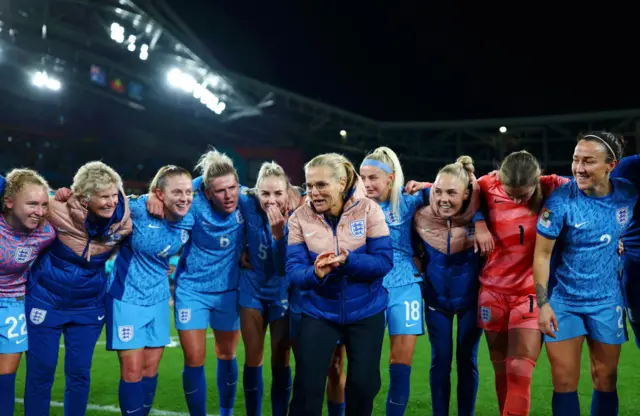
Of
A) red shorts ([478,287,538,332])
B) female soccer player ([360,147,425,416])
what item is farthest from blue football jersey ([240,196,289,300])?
red shorts ([478,287,538,332])

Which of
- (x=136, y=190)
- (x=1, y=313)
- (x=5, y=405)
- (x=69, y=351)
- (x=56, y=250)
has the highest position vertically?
(x=136, y=190)

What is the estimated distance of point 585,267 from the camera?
3.85 m

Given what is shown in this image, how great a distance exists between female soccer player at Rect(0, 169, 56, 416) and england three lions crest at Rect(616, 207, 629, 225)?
3.60 meters

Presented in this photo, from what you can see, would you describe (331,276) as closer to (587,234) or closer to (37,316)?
(587,234)

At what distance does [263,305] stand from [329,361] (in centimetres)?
Answer: 134

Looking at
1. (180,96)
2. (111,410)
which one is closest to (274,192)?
(111,410)

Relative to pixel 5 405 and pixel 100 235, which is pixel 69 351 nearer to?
pixel 5 405

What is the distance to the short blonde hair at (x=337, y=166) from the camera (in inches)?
137

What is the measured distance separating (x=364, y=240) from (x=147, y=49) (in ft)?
45.4

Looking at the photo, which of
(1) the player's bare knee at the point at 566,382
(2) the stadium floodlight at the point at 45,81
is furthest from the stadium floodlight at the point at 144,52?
(1) the player's bare knee at the point at 566,382

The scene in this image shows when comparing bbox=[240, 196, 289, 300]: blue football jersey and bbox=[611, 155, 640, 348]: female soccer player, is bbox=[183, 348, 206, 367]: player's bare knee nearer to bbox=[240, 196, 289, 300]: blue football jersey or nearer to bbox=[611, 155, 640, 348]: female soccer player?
bbox=[240, 196, 289, 300]: blue football jersey

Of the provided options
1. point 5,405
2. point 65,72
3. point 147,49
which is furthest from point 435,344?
point 65,72

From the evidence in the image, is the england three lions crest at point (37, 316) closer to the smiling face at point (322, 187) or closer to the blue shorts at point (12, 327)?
the blue shorts at point (12, 327)

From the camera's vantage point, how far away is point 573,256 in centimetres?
A: 387
